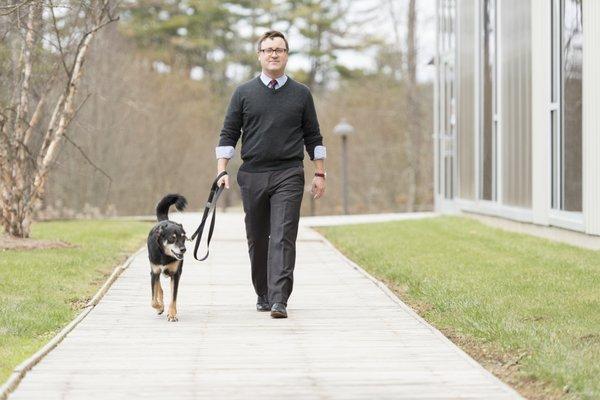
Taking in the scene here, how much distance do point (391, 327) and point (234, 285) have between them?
3530mm

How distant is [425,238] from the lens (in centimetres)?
1880

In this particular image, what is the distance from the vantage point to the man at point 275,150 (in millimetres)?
9578

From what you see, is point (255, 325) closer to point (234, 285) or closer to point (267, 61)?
point (267, 61)

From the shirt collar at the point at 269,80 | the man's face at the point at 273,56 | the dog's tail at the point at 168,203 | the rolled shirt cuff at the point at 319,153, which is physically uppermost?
the man's face at the point at 273,56

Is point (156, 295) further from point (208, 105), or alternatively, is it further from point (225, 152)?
point (208, 105)

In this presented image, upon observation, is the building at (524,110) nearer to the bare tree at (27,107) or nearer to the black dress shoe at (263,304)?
the bare tree at (27,107)

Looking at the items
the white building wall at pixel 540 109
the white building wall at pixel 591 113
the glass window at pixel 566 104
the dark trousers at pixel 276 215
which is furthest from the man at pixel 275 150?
the white building wall at pixel 540 109

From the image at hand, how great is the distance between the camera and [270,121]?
9602 mm

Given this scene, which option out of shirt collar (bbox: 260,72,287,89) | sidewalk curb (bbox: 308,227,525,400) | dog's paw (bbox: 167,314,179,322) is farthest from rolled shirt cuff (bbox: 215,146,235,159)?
sidewalk curb (bbox: 308,227,525,400)

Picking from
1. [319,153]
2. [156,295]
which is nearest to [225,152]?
[319,153]

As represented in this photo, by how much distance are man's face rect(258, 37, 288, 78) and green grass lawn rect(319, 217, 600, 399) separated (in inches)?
95.2

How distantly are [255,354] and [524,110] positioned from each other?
12872 mm

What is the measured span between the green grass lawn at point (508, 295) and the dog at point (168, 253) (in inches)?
83.1

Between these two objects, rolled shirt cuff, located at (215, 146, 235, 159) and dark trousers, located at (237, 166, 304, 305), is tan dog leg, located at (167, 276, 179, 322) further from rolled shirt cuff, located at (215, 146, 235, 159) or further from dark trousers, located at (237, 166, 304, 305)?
rolled shirt cuff, located at (215, 146, 235, 159)
